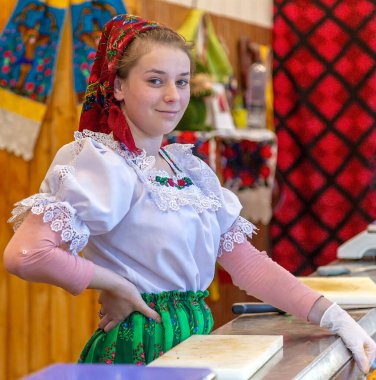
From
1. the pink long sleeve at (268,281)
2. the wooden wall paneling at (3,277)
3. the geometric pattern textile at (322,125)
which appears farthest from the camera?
the geometric pattern textile at (322,125)

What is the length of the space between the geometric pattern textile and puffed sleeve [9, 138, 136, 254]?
4017mm

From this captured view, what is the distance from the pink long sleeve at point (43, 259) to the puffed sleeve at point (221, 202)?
15.8 inches

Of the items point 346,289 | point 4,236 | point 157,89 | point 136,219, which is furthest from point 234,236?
point 4,236

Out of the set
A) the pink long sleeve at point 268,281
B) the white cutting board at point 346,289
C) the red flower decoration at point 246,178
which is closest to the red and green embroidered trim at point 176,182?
the pink long sleeve at point 268,281

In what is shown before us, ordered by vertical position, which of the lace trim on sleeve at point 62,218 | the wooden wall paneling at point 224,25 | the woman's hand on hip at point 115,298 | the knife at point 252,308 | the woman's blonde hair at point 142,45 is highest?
the wooden wall paneling at point 224,25

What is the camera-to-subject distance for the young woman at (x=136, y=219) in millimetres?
1753

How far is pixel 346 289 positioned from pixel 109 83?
958 mm

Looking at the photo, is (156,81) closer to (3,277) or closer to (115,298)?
(115,298)

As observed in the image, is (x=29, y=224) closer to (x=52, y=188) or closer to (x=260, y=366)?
(x=52, y=188)

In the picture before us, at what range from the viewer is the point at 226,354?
60.8 inches

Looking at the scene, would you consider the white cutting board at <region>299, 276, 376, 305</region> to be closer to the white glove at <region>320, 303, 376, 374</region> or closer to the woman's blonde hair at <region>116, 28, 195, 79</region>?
the white glove at <region>320, 303, 376, 374</region>

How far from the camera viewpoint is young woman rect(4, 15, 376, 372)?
1.75 metres

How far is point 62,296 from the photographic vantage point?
3.95m

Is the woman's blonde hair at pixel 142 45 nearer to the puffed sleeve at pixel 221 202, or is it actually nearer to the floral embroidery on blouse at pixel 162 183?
the floral embroidery on blouse at pixel 162 183
